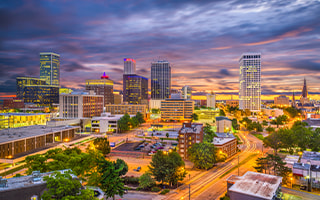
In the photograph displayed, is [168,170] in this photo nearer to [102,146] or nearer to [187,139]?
[187,139]

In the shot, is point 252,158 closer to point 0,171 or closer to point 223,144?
point 223,144

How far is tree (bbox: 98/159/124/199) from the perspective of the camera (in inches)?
1612

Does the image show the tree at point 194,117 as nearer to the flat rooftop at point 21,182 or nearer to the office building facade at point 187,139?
the office building facade at point 187,139

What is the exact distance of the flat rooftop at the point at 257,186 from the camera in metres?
Answer: 37.6

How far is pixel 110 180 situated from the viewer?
4166 cm

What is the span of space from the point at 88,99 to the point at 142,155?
95.9 metres

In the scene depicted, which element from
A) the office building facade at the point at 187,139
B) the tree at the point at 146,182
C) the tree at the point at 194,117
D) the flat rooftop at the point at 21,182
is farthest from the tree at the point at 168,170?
the tree at the point at 194,117

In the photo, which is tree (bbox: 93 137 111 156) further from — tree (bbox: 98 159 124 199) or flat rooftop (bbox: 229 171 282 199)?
flat rooftop (bbox: 229 171 282 199)

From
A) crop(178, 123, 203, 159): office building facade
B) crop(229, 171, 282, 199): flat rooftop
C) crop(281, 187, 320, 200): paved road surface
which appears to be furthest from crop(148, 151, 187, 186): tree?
crop(281, 187, 320, 200): paved road surface

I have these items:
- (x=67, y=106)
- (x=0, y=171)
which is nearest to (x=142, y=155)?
(x=0, y=171)

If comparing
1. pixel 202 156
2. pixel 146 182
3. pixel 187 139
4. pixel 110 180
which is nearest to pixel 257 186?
pixel 202 156

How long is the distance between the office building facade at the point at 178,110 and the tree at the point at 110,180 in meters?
151

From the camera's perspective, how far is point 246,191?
126 ft

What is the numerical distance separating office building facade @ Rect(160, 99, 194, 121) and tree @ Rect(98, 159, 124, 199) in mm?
150643
